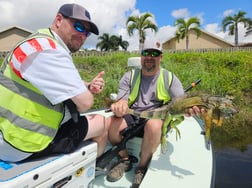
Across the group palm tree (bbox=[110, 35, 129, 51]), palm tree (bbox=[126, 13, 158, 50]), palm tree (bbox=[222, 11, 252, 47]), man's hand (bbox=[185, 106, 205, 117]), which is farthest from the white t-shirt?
palm tree (bbox=[110, 35, 129, 51])

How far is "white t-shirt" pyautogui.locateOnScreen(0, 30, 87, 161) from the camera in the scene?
130 cm

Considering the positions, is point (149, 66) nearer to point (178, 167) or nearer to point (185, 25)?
point (178, 167)

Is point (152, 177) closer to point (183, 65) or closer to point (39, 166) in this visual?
point (39, 166)

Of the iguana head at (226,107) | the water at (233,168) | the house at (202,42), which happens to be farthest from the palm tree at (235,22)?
the iguana head at (226,107)

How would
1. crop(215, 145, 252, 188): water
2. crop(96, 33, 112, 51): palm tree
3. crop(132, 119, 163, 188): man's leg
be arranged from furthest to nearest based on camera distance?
crop(96, 33, 112, 51): palm tree → crop(215, 145, 252, 188): water → crop(132, 119, 163, 188): man's leg

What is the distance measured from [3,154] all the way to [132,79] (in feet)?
5.66

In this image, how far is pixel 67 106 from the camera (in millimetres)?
1540

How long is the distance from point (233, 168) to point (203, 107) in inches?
120

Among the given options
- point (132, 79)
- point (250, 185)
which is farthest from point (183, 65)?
point (132, 79)

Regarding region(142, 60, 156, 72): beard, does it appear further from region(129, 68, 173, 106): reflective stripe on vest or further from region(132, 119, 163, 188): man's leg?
region(132, 119, 163, 188): man's leg

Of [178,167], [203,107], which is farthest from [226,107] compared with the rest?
[178,167]

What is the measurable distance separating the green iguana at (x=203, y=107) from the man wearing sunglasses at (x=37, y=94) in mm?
934

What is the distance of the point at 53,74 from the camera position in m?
1.31

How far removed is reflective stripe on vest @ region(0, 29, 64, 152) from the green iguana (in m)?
1.09
